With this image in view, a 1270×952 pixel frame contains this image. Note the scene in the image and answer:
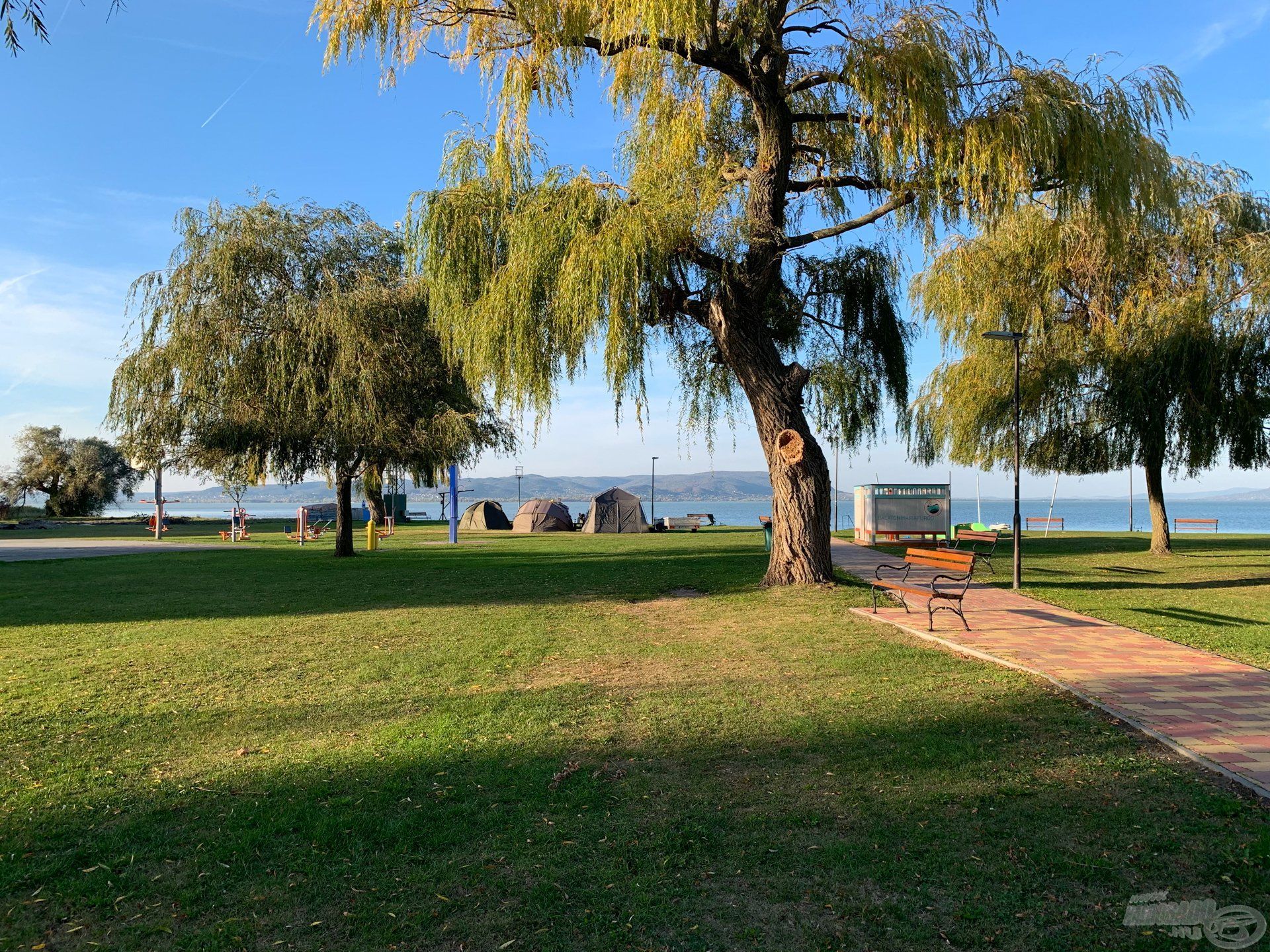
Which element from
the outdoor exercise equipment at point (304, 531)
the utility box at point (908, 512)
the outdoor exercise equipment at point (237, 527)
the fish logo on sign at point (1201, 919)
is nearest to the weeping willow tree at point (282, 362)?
the outdoor exercise equipment at point (304, 531)

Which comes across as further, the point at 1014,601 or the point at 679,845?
the point at 1014,601

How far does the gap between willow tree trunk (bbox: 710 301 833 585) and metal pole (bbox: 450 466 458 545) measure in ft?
40.9

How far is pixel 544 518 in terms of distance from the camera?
34219 mm

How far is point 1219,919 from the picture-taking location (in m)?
2.85

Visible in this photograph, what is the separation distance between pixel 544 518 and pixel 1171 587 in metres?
24.7

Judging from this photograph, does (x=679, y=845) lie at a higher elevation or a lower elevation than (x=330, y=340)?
lower

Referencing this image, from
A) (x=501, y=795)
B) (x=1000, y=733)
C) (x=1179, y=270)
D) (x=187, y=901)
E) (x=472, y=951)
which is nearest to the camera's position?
(x=472, y=951)

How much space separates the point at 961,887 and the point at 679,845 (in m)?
1.05

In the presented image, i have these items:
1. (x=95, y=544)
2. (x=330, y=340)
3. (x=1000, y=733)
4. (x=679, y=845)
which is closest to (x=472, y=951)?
(x=679, y=845)

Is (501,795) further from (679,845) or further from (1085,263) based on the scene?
(1085,263)

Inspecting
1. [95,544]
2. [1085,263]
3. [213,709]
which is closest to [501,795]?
[213,709]

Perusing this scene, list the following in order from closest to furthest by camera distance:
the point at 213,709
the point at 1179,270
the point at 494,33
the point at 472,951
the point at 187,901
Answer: the point at 472,951 → the point at 187,901 → the point at 213,709 → the point at 494,33 → the point at 1179,270

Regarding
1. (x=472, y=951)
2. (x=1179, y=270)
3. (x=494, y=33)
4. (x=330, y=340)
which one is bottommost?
(x=472, y=951)

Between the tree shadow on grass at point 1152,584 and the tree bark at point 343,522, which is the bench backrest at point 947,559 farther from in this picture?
the tree bark at point 343,522
